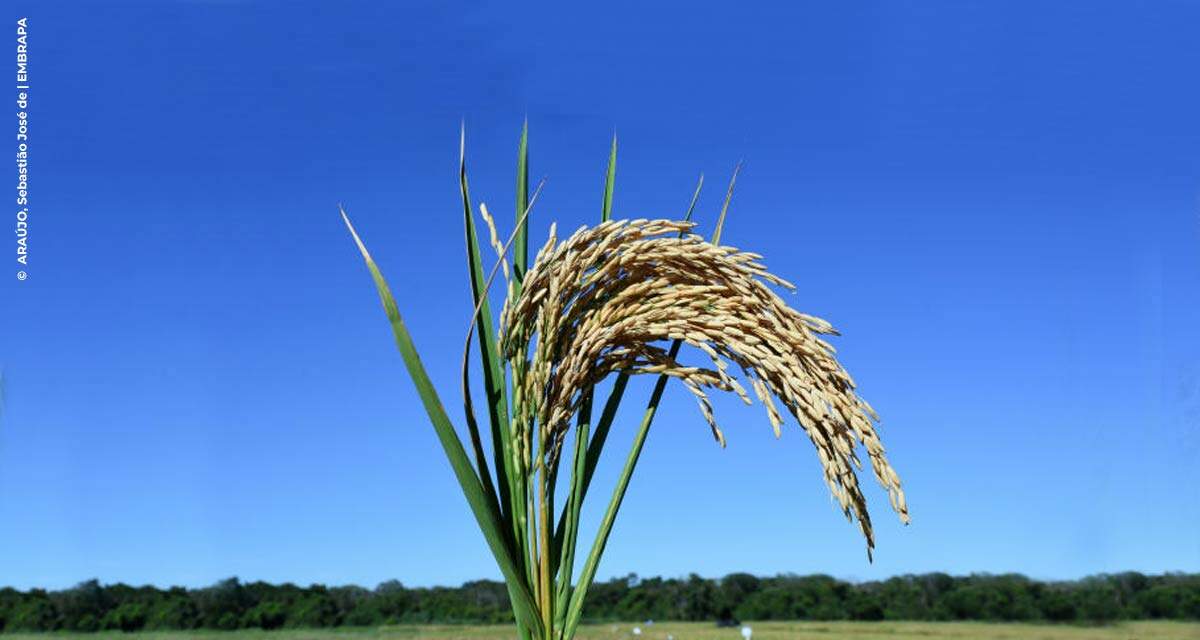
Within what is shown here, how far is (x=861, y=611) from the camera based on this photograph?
7.65 metres

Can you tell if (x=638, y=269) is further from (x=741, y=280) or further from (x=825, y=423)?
(x=825, y=423)

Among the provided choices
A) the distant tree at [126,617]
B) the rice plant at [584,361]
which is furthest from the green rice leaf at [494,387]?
the distant tree at [126,617]

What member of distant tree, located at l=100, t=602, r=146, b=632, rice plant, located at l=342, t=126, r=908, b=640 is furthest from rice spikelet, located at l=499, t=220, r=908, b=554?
distant tree, located at l=100, t=602, r=146, b=632

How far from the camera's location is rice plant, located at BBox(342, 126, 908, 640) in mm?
2203

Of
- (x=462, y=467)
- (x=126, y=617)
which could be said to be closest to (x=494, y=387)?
(x=462, y=467)

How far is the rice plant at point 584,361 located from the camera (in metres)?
2.20

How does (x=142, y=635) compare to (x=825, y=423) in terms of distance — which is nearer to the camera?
(x=825, y=423)

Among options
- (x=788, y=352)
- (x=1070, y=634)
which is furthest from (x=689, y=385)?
(x=1070, y=634)

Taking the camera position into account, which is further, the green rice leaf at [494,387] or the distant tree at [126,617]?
the distant tree at [126,617]

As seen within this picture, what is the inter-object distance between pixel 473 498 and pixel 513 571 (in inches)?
8.5

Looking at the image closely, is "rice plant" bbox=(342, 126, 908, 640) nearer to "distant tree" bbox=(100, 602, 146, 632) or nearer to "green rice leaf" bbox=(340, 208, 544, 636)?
"green rice leaf" bbox=(340, 208, 544, 636)

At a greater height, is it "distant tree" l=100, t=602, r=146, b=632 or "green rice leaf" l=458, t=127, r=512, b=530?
"green rice leaf" l=458, t=127, r=512, b=530

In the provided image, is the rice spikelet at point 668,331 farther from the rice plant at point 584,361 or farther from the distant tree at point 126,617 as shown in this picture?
the distant tree at point 126,617

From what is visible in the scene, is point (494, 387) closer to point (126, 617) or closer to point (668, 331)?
point (668, 331)
